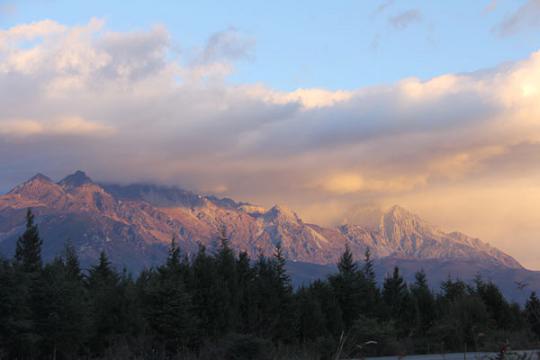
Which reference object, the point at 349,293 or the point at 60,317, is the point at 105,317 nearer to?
the point at 60,317

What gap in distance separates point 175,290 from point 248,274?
2180cm

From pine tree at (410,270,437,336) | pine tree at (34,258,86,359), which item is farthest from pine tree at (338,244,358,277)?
pine tree at (34,258,86,359)

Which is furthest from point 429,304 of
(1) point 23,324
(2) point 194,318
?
(1) point 23,324

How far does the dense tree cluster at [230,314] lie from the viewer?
97.7 ft

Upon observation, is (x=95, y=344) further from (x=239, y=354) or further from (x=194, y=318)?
(x=239, y=354)

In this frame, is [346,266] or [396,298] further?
[396,298]

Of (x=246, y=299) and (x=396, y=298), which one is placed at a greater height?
(x=246, y=299)

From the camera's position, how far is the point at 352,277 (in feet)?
213

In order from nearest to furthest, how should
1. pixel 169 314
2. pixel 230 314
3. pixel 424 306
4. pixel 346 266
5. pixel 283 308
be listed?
pixel 169 314 → pixel 230 314 → pixel 283 308 → pixel 424 306 → pixel 346 266

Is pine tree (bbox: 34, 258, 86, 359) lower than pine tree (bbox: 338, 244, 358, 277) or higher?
lower

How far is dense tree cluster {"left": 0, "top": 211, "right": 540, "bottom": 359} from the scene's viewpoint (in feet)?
97.7

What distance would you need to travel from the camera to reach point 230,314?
5453 centimetres

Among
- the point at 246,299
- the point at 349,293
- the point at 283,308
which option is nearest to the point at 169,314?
the point at 246,299

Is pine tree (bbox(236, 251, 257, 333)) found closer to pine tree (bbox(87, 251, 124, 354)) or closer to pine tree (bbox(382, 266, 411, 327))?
pine tree (bbox(87, 251, 124, 354))
